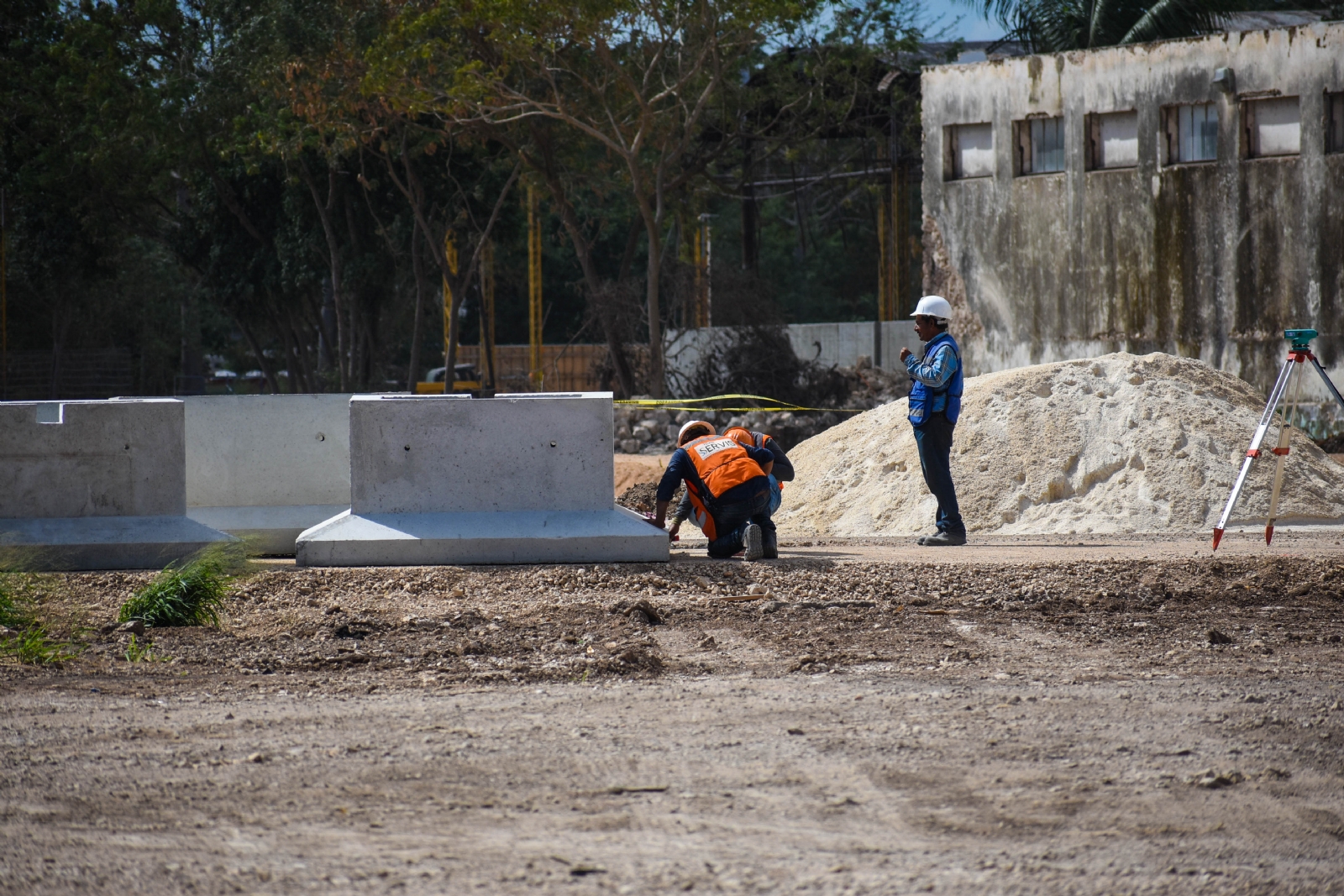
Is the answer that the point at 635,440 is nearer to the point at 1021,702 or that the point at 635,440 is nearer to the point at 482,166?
the point at 482,166

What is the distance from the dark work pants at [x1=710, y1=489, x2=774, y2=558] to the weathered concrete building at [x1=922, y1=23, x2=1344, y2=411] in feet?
41.1

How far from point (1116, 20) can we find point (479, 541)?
23106 mm

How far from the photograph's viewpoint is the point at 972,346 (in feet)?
71.4

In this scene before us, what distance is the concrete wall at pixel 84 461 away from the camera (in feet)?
29.4

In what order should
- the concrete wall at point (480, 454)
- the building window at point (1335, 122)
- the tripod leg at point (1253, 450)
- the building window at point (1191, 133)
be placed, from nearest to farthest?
1. the concrete wall at point (480, 454)
2. the tripod leg at point (1253, 450)
3. the building window at point (1335, 122)
4. the building window at point (1191, 133)

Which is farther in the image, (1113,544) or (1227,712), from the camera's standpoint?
(1113,544)

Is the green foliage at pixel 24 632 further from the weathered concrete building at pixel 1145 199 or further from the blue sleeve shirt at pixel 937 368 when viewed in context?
the weathered concrete building at pixel 1145 199

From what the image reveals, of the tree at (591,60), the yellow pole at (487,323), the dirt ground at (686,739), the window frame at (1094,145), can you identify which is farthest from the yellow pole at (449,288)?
the dirt ground at (686,739)

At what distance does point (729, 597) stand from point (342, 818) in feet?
13.3

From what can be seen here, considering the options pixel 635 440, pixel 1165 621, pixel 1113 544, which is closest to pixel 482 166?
pixel 635 440

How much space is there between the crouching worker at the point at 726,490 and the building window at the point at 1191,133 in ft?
42.7

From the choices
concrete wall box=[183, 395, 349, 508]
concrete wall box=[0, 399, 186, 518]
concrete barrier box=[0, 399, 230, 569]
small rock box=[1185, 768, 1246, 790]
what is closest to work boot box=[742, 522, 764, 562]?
concrete wall box=[183, 395, 349, 508]

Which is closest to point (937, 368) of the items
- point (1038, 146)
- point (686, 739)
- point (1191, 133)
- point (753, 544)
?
point (753, 544)

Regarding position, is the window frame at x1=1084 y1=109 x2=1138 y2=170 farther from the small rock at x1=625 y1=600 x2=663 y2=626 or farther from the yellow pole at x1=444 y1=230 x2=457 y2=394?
the small rock at x1=625 y1=600 x2=663 y2=626
